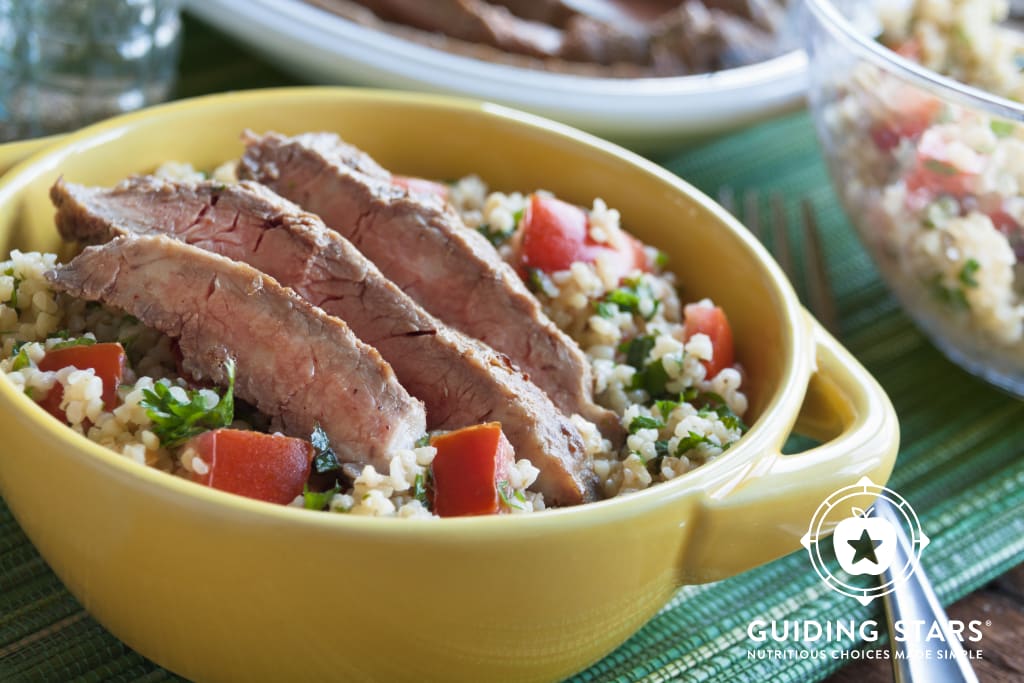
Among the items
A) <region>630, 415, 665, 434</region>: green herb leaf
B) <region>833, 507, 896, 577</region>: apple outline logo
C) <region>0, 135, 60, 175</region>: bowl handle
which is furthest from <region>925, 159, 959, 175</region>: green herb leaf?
<region>0, 135, 60, 175</region>: bowl handle

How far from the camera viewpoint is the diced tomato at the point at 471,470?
211 cm

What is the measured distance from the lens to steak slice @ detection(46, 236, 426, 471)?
2197 millimetres

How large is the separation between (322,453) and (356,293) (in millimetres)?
397

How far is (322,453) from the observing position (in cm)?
218

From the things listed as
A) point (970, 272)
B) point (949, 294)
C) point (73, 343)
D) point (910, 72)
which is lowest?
point (949, 294)

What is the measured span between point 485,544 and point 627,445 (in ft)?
2.40

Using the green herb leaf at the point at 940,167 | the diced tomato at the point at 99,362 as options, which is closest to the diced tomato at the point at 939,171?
the green herb leaf at the point at 940,167

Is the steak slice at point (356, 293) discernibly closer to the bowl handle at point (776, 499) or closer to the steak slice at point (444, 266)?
the steak slice at point (444, 266)

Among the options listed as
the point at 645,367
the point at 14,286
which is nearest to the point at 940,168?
the point at 645,367

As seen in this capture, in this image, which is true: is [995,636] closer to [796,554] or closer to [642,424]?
[796,554]

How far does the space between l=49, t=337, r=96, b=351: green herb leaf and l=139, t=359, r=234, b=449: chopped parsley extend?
242 millimetres

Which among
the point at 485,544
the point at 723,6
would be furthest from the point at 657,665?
the point at 723,6

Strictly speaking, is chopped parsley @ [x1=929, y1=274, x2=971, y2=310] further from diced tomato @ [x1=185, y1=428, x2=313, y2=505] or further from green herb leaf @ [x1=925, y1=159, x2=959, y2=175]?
diced tomato @ [x1=185, y1=428, x2=313, y2=505]

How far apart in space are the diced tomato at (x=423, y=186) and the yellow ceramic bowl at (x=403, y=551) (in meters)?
0.89
